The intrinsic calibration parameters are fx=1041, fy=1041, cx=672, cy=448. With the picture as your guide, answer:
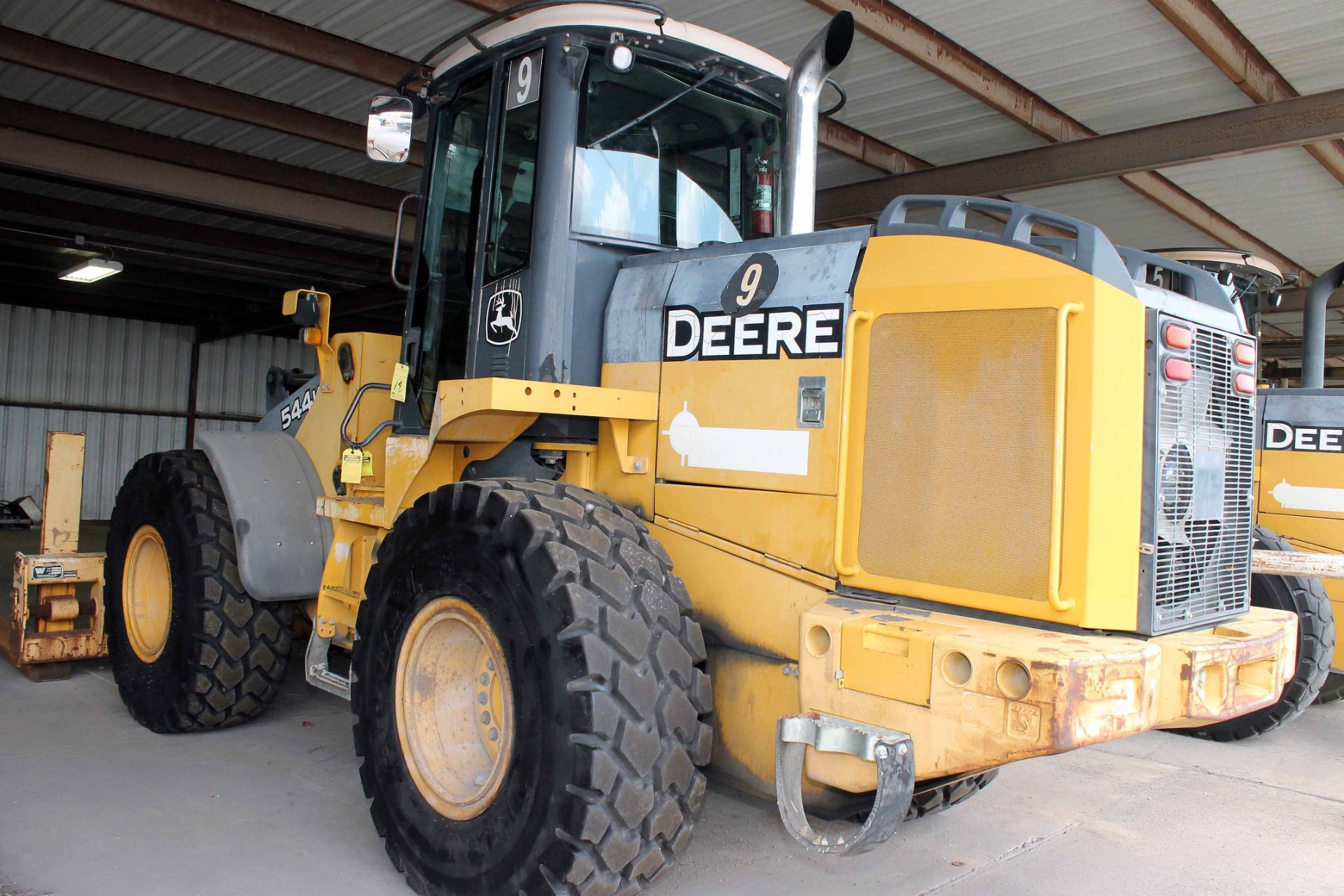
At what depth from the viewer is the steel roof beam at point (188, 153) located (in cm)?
894

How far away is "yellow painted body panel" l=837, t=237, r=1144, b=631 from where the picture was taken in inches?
101

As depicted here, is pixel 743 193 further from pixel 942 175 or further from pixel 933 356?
pixel 942 175

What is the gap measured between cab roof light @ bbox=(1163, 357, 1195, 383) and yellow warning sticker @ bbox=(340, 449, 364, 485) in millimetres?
3017

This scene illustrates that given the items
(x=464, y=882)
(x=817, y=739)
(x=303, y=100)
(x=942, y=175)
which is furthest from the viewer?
(x=942, y=175)

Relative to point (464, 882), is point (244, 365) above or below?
above

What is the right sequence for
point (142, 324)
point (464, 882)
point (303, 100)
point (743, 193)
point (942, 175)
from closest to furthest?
point (464, 882) < point (743, 193) < point (303, 100) < point (942, 175) < point (142, 324)

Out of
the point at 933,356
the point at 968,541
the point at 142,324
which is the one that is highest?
the point at 142,324

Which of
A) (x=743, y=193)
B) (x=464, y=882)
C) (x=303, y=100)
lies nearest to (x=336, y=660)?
(x=464, y=882)

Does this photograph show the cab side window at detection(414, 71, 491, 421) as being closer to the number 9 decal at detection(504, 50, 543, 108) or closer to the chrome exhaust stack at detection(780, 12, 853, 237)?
the number 9 decal at detection(504, 50, 543, 108)

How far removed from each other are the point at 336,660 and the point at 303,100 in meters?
5.95

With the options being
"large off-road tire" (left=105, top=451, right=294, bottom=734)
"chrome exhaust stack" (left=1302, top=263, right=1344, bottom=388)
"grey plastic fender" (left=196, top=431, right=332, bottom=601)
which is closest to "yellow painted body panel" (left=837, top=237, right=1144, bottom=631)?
"grey plastic fender" (left=196, top=431, right=332, bottom=601)

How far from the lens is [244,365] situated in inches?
877

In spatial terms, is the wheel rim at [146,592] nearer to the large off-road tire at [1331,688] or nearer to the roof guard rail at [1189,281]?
the roof guard rail at [1189,281]

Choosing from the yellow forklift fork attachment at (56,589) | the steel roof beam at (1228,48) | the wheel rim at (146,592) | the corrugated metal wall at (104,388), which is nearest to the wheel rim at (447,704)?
the wheel rim at (146,592)
